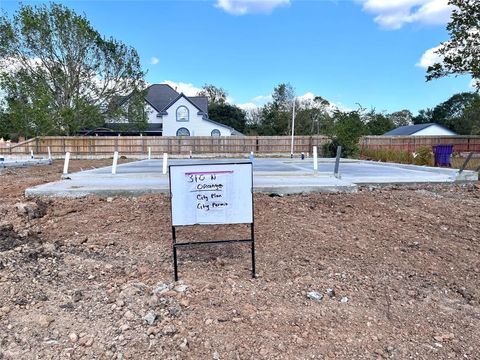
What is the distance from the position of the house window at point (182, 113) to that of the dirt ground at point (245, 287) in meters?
34.5

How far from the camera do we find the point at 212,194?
11.8 ft

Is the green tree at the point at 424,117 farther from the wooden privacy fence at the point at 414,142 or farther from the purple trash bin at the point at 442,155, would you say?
A: the purple trash bin at the point at 442,155

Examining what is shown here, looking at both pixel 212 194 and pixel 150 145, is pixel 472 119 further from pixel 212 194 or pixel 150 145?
pixel 212 194

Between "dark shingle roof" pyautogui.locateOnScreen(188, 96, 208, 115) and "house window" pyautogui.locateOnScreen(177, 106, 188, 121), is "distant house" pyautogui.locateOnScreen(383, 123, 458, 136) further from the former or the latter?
"house window" pyautogui.locateOnScreen(177, 106, 188, 121)

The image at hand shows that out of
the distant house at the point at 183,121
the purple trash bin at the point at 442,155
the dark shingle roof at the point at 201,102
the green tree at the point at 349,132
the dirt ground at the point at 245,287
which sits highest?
the dark shingle roof at the point at 201,102

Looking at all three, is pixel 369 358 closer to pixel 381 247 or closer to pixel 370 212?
pixel 381 247

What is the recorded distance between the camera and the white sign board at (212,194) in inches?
140

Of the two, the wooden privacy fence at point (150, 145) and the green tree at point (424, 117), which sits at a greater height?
the green tree at point (424, 117)

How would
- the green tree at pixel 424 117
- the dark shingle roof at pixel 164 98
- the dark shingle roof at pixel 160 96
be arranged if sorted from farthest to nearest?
1. the green tree at pixel 424 117
2. the dark shingle roof at pixel 160 96
3. the dark shingle roof at pixel 164 98

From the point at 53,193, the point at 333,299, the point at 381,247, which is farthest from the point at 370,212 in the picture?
the point at 53,193

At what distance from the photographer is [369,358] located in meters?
2.39

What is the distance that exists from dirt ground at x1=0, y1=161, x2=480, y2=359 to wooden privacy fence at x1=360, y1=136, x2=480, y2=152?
21.5 metres

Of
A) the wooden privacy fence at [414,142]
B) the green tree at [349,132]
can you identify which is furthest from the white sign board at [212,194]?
the wooden privacy fence at [414,142]

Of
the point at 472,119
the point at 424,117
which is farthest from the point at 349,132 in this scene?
the point at 424,117
